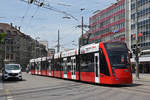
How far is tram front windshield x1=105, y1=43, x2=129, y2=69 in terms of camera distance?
1732 centimetres

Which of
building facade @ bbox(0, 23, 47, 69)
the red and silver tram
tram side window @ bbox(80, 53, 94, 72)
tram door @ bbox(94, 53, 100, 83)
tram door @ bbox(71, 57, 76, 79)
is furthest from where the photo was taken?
building facade @ bbox(0, 23, 47, 69)

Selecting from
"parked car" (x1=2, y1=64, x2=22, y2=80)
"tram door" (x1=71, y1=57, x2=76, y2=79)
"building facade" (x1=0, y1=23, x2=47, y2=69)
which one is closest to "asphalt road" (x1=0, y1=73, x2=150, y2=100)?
"tram door" (x1=71, y1=57, x2=76, y2=79)

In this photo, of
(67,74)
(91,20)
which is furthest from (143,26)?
(67,74)

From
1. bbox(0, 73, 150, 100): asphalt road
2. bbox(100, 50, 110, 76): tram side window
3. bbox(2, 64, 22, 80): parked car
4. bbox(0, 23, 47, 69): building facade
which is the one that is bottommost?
bbox(0, 73, 150, 100): asphalt road

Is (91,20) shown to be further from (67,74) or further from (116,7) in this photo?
(67,74)

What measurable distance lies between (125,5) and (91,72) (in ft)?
153

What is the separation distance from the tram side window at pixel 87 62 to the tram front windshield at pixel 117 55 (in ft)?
6.85

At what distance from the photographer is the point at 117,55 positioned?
1766 centimetres

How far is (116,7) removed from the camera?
219 feet

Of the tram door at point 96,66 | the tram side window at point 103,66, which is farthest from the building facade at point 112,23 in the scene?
the tram side window at point 103,66

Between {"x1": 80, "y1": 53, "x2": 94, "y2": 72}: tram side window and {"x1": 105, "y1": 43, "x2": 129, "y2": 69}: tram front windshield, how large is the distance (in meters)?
2.09

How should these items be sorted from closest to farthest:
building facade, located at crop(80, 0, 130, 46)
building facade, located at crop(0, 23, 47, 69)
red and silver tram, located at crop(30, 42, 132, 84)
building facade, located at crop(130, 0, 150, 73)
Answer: red and silver tram, located at crop(30, 42, 132, 84) < building facade, located at crop(130, 0, 150, 73) < building facade, located at crop(80, 0, 130, 46) < building facade, located at crop(0, 23, 47, 69)

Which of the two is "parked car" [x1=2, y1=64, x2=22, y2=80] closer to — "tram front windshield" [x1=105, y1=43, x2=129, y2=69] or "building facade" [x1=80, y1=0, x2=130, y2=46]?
"tram front windshield" [x1=105, y1=43, x2=129, y2=69]

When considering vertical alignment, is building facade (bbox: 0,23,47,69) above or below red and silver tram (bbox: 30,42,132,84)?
above
